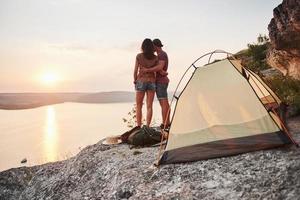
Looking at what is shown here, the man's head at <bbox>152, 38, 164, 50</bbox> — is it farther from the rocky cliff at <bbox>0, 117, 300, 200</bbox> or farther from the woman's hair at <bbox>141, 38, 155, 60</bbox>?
the rocky cliff at <bbox>0, 117, 300, 200</bbox>

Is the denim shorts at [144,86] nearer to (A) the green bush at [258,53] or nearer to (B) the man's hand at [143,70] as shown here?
(B) the man's hand at [143,70]

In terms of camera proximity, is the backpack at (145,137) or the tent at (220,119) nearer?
the tent at (220,119)

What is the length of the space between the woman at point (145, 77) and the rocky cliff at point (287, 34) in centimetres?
670

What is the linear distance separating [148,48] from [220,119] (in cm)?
364

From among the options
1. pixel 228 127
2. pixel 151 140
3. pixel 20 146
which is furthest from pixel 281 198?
pixel 20 146

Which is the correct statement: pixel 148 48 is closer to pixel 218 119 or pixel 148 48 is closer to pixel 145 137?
pixel 145 137

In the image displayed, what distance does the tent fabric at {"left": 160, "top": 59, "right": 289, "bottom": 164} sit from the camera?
8422 mm

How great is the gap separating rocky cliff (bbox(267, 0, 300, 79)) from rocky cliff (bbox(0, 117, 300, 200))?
5.20 m

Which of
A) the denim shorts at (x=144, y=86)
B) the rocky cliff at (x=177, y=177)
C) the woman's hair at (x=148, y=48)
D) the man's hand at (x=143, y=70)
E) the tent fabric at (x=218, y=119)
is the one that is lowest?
the rocky cliff at (x=177, y=177)

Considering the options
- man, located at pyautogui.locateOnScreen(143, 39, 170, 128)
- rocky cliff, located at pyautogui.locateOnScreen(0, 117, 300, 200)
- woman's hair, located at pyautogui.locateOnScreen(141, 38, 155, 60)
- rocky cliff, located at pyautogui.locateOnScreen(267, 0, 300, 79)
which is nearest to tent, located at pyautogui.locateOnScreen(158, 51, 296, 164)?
rocky cliff, located at pyautogui.locateOnScreen(0, 117, 300, 200)

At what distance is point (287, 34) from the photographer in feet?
51.0

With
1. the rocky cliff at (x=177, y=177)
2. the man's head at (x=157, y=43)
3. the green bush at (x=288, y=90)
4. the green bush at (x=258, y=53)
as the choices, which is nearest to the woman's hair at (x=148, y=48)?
the man's head at (x=157, y=43)

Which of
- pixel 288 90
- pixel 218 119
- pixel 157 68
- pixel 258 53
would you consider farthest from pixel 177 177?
pixel 258 53

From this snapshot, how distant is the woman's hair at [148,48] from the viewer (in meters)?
11.3
